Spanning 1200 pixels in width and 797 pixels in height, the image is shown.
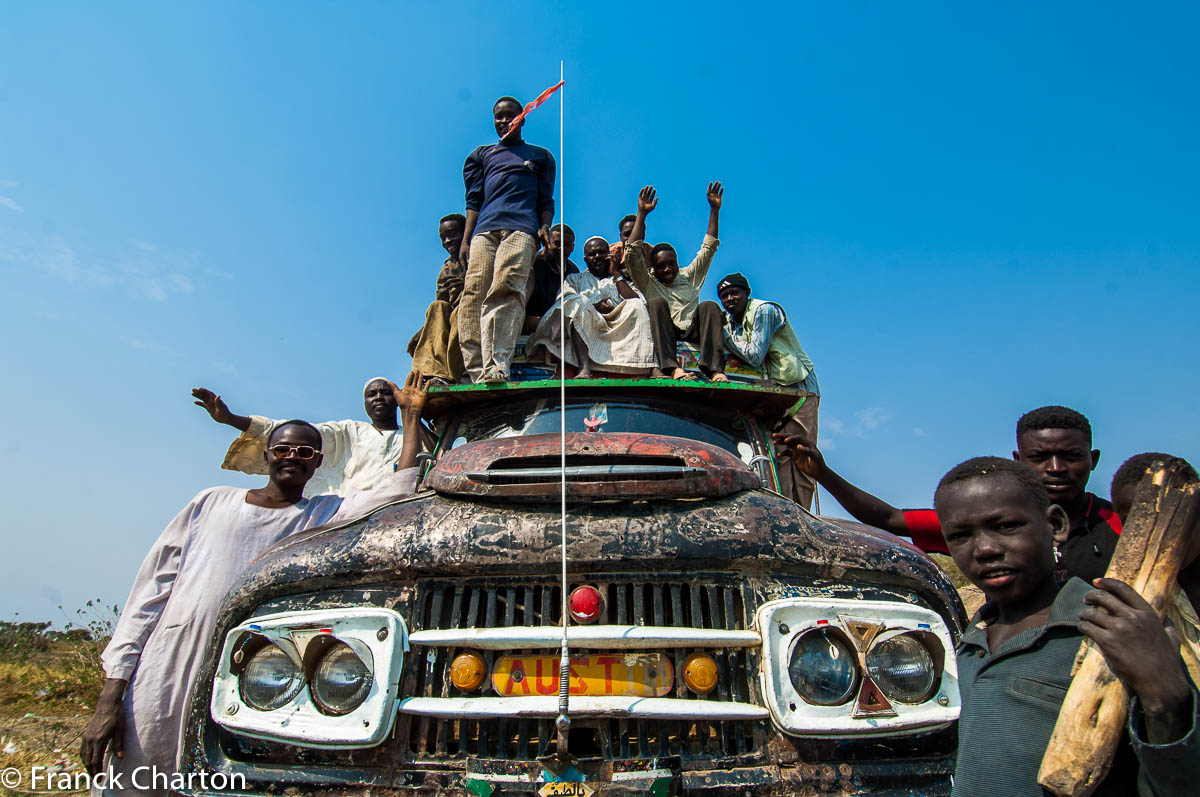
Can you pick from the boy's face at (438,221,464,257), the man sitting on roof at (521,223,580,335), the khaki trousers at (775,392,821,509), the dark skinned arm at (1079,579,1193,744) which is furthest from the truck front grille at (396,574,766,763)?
the boy's face at (438,221,464,257)

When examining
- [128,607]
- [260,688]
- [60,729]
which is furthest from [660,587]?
[60,729]

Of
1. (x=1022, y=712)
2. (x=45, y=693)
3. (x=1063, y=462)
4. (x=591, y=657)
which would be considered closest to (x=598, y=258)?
(x=1063, y=462)

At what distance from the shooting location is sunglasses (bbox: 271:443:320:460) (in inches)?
121

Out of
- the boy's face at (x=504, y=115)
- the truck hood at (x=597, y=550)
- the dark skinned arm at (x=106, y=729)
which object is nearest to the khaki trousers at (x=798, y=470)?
the truck hood at (x=597, y=550)

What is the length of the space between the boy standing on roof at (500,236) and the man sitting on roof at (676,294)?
2.93 feet

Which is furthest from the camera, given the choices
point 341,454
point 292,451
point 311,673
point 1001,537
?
point 341,454

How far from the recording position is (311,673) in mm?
1892

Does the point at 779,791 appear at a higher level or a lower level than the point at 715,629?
lower

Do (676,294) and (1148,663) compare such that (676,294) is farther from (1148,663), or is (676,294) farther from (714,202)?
(1148,663)

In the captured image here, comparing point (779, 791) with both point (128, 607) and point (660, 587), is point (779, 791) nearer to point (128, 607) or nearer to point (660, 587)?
point (660, 587)

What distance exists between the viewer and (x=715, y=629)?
73.5 inches

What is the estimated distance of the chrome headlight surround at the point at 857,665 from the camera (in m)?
1.77

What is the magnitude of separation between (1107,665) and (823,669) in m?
0.77

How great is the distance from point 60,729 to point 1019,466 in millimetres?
6368
